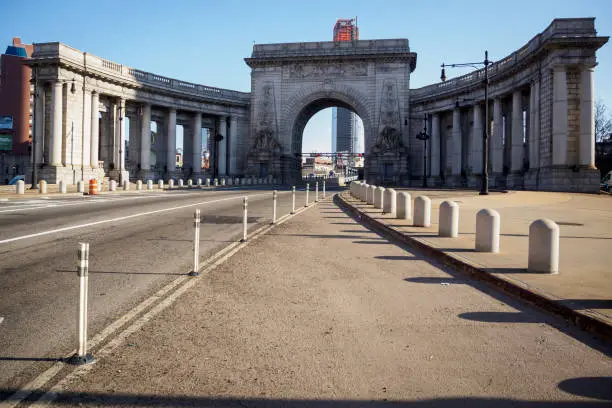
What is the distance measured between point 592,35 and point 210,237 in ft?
119

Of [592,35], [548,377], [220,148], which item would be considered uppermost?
[592,35]

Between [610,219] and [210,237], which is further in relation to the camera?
[610,219]

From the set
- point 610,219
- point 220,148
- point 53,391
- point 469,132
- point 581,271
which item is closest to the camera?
point 53,391

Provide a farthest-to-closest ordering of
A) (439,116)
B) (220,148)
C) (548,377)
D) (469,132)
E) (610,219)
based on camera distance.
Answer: (220,148), (439,116), (469,132), (610,219), (548,377)

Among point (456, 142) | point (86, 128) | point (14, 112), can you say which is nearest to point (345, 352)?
point (86, 128)

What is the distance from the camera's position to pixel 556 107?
37750 mm

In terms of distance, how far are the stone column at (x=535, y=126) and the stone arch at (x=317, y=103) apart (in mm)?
28242

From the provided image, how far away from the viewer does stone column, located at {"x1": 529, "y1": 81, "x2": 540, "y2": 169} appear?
4156 cm

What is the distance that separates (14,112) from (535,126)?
103601 millimetres

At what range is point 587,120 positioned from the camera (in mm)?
37219

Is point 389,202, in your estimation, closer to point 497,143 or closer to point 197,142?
point 497,143

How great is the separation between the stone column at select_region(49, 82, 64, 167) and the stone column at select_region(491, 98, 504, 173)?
41.8 m

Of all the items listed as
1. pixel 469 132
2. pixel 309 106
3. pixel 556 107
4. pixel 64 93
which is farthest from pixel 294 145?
pixel 556 107

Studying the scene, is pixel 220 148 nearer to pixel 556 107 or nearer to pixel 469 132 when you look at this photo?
pixel 469 132
